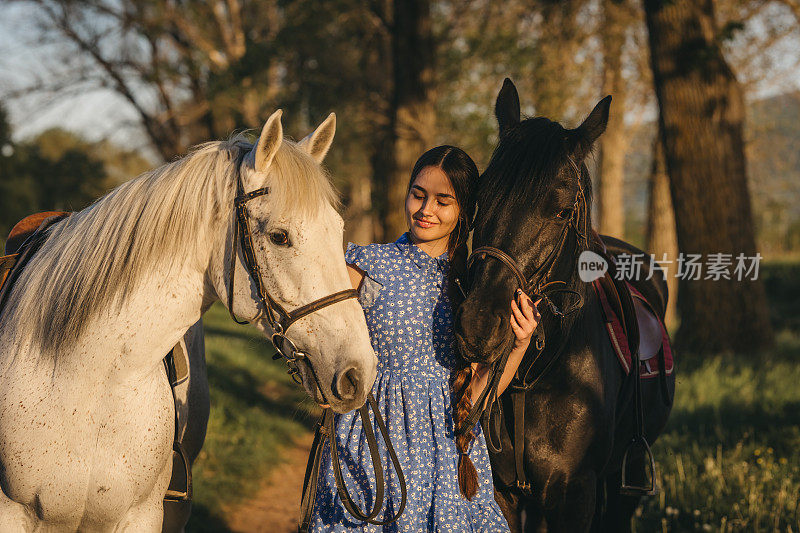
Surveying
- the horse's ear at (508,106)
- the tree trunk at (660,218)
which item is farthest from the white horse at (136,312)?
the tree trunk at (660,218)

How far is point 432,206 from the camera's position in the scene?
7.88 ft

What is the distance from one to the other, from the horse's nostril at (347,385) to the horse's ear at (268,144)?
66cm

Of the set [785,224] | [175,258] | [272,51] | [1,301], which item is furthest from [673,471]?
[785,224]

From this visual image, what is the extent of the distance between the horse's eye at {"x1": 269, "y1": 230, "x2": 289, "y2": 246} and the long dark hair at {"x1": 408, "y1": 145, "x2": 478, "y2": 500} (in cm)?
64

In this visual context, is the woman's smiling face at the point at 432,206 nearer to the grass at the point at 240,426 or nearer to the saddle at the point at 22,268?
the grass at the point at 240,426

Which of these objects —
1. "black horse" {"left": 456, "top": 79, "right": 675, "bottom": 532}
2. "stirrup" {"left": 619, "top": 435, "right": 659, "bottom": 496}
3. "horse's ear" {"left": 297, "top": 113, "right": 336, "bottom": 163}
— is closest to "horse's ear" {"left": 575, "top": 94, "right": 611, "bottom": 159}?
"black horse" {"left": 456, "top": 79, "right": 675, "bottom": 532}

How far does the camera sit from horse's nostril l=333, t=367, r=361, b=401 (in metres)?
1.95

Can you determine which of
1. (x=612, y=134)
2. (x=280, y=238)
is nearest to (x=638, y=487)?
(x=280, y=238)

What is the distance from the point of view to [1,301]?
229 cm

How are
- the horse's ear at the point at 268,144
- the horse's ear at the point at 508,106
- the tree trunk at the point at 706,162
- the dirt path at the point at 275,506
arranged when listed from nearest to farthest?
1. the horse's ear at the point at 268,144
2. the horse's ear at the point at 508,106
3. the dirt path at the point at 275,506
4. the tree trunk at the point at 706,162

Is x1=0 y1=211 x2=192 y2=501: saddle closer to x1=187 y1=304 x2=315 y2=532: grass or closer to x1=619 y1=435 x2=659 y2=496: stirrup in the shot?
x1=187 y1=304 x2=315 y2=532: grass

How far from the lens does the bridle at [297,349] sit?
1.98 meters

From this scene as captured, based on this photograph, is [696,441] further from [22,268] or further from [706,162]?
[22,268]

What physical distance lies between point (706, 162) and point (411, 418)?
6049mm
